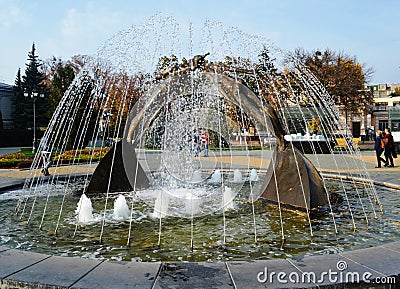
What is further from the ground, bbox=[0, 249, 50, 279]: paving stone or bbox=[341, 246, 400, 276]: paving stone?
bbox=[0, 249, 50, 279]: paving stone

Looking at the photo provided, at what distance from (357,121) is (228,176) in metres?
66.9

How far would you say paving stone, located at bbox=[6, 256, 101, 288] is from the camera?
349 cm

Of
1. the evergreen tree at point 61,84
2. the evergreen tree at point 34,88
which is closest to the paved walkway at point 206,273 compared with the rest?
the evergreen tree at point 61,84

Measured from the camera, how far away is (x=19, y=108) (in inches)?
2013

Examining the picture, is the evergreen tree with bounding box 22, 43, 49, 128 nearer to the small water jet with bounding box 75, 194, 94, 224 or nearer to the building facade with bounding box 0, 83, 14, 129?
the building facade with bounding box 0, 83, 14, 129

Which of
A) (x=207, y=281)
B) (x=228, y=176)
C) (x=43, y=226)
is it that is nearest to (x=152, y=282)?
(x=207, y=281)

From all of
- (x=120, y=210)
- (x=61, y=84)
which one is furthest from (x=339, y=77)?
(x=120, y=210)

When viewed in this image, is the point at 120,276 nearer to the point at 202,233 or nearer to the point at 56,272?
the point at 56,272

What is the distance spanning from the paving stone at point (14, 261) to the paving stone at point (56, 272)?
90 millimetres

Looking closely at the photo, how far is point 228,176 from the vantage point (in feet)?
47.5

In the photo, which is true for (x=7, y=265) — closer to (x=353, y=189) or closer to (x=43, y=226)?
(x=43, y=226)
